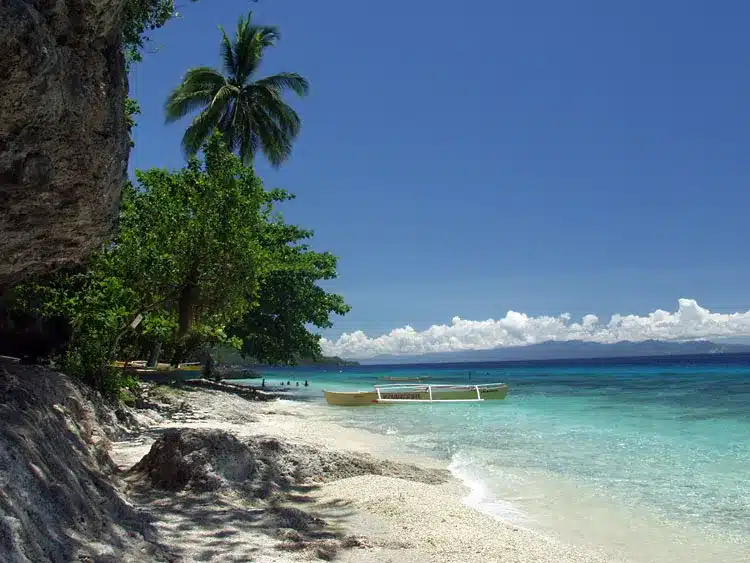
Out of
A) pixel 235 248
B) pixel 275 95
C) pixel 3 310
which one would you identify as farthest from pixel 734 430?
pixel 275 95

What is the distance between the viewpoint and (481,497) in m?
8.25

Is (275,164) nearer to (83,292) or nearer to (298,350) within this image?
(298,350)

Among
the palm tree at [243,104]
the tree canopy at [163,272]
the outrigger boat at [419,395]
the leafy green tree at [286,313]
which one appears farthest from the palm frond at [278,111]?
the outrigger boat at [419,395]

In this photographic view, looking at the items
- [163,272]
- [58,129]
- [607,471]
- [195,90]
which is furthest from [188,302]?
[195,90]

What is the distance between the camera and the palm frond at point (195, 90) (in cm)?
2503

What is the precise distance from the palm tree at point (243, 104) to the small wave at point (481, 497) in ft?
61.0

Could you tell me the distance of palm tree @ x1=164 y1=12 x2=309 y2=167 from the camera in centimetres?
2491

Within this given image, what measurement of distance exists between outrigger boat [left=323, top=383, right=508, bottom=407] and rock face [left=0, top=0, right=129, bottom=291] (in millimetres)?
20964

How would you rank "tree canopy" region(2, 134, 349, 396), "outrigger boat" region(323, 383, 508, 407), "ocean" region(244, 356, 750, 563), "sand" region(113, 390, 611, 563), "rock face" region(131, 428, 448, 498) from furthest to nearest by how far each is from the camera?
"outrigger boat" region(323, 383, 508, 407) → "tree canopy" region(2, 134, 349, 396) → "ocean" region(244, 356, 750, 563) → "rock face" region(131, 428, 448, 498) → "sand" region(113, 390, 611, 563)

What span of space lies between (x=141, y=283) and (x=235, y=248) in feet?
7.29

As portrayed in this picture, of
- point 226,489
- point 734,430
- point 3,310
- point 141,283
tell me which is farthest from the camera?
point 734,430

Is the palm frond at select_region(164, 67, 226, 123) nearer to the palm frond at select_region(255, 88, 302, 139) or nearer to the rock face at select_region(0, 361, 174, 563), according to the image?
the palm frond at select_region(255, 88, 302, 139)

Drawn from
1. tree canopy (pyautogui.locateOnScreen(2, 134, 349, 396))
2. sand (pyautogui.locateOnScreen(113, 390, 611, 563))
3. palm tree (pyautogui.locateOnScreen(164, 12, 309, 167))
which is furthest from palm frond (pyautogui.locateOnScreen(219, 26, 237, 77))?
sand (pyautogui.locateOnScreen(113, 390, 611, 563))

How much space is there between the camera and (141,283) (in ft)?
41.5
